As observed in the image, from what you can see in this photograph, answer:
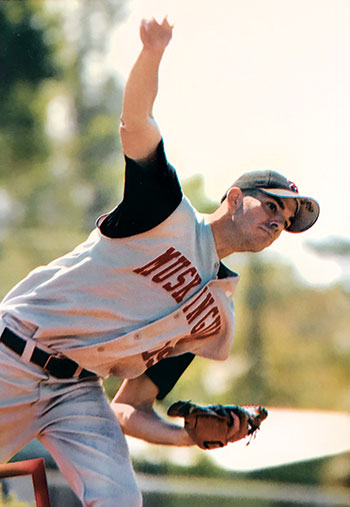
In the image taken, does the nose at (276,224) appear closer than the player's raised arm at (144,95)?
No

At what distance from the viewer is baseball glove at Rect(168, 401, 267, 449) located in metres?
2.07

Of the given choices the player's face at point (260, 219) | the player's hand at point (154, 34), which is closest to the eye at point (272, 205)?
the player's face at point (260, 219)

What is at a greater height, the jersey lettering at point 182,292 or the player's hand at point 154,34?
the player's hand at point 154,34

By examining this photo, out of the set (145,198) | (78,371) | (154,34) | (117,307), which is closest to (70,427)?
(78,371)

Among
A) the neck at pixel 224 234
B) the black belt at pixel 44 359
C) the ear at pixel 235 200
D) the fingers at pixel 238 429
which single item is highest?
the ear at pixel 235 200

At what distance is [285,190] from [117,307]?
53cm

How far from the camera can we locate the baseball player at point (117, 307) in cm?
184

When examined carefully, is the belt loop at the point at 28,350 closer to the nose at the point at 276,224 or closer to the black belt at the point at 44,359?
the black belt at the point at 44,359

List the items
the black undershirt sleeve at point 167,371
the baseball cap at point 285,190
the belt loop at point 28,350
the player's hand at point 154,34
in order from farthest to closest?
the black undershirt sleeve at point 167,371
the baseball cap at point 285,190
the belt loop at point 28,350
the player's hand at point 154,34

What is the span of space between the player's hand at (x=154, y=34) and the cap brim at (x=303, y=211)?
523mm

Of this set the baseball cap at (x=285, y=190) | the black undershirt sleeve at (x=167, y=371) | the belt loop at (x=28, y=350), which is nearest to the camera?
the belt loop at (x=28, y=350)

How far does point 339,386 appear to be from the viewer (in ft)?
20.1

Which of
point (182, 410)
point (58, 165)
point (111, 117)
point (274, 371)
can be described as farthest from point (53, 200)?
point (182, 410)

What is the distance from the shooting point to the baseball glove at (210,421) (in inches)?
81.4
